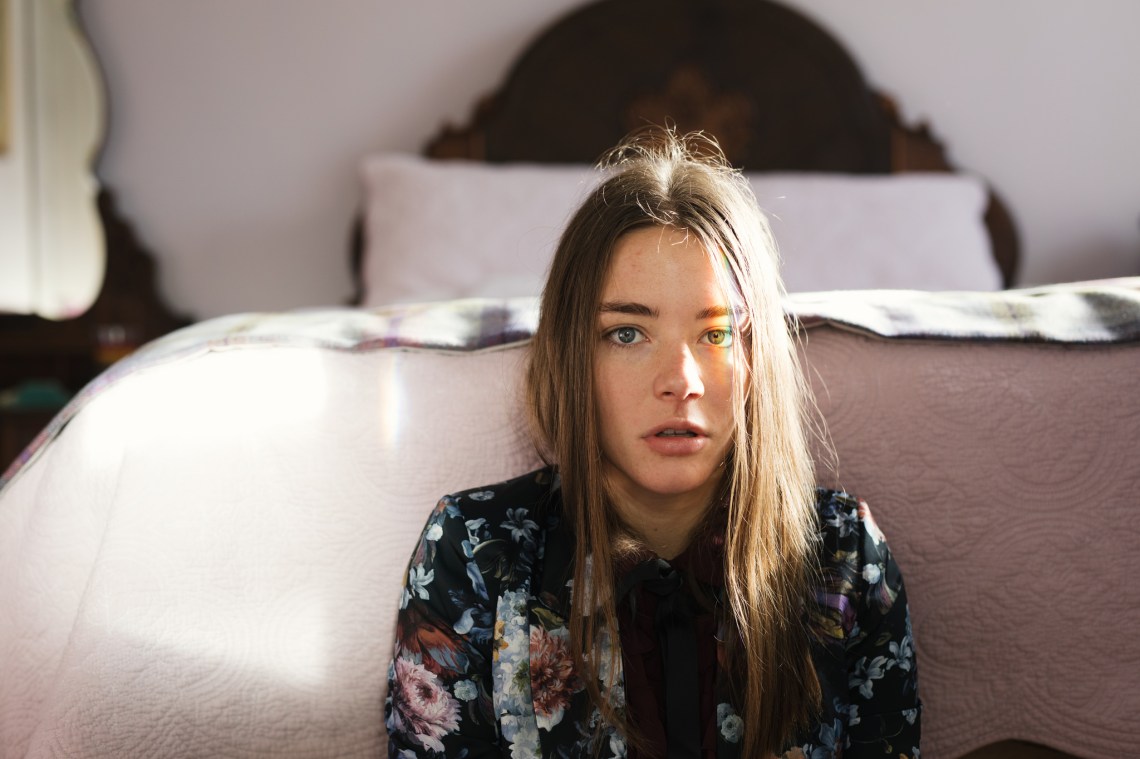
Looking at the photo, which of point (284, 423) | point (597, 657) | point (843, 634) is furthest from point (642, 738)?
point (284, 423)

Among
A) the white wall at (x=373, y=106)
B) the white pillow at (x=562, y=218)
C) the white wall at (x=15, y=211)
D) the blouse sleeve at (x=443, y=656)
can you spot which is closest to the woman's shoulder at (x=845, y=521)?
the blouse sleeve at (x=443, y=656)

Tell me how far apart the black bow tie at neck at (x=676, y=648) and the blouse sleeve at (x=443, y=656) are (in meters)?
0.13

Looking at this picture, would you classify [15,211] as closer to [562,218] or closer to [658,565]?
[562,218]

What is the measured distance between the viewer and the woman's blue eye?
Answer: 0.89m

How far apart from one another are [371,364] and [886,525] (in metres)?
0.59

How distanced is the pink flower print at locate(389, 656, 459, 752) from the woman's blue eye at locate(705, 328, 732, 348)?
385mm

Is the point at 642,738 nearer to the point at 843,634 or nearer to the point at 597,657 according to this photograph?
the point at 597,657

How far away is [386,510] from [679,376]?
1.19 feet

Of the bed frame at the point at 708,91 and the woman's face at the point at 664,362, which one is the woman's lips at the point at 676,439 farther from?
the bed frame at the point at 708,91

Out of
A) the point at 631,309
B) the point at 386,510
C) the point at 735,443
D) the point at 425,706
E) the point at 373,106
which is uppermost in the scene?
the point at 373,106

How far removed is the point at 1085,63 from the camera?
2.78 meters

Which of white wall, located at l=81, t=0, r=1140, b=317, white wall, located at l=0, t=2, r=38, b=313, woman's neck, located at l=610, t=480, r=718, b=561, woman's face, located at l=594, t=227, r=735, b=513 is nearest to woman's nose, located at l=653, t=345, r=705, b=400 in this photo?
woman's face, located at l=594, t=227, r=735, b=513

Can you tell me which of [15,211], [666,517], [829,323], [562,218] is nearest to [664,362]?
[666,517]

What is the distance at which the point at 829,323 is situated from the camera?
3.44 ft
